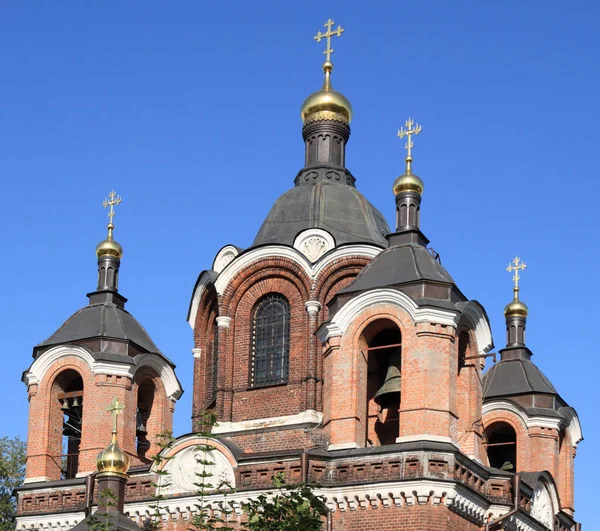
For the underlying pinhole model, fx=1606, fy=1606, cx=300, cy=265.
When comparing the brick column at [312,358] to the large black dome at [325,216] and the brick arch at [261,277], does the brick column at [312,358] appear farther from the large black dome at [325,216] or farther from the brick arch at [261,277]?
the large black dome at [325,216]

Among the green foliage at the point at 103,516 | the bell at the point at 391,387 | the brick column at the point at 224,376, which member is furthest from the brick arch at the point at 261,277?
the green foliage at the point at 103,516

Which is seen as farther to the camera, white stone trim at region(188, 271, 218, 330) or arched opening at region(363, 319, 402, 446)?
white stone trim at region(188, 271, 218, 330)

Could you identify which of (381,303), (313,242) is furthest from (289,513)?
(313,242)

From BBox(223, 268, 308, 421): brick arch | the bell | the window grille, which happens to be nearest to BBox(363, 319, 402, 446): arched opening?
the bell

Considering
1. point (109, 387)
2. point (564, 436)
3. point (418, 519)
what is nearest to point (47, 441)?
point (109, 387)

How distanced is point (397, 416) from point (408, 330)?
2005 millimetres

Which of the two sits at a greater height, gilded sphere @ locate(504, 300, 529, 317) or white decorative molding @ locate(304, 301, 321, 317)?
gilded sphere @ locate(504, 300, 529, 317)

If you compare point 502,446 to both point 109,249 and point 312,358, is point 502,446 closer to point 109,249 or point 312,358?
point 312,358

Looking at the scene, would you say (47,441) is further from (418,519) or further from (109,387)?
(418,519)

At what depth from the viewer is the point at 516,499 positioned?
1066 inches

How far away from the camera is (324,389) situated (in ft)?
90.8

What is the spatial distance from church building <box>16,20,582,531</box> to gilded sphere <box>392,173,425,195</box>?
2cm

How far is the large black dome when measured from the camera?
30.6 metres

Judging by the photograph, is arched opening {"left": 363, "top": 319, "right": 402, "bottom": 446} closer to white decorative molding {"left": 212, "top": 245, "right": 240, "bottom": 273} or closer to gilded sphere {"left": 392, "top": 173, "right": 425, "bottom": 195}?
gilded sphere {"left": 392, "top": 173, "right": 425, "bottom": 195}
